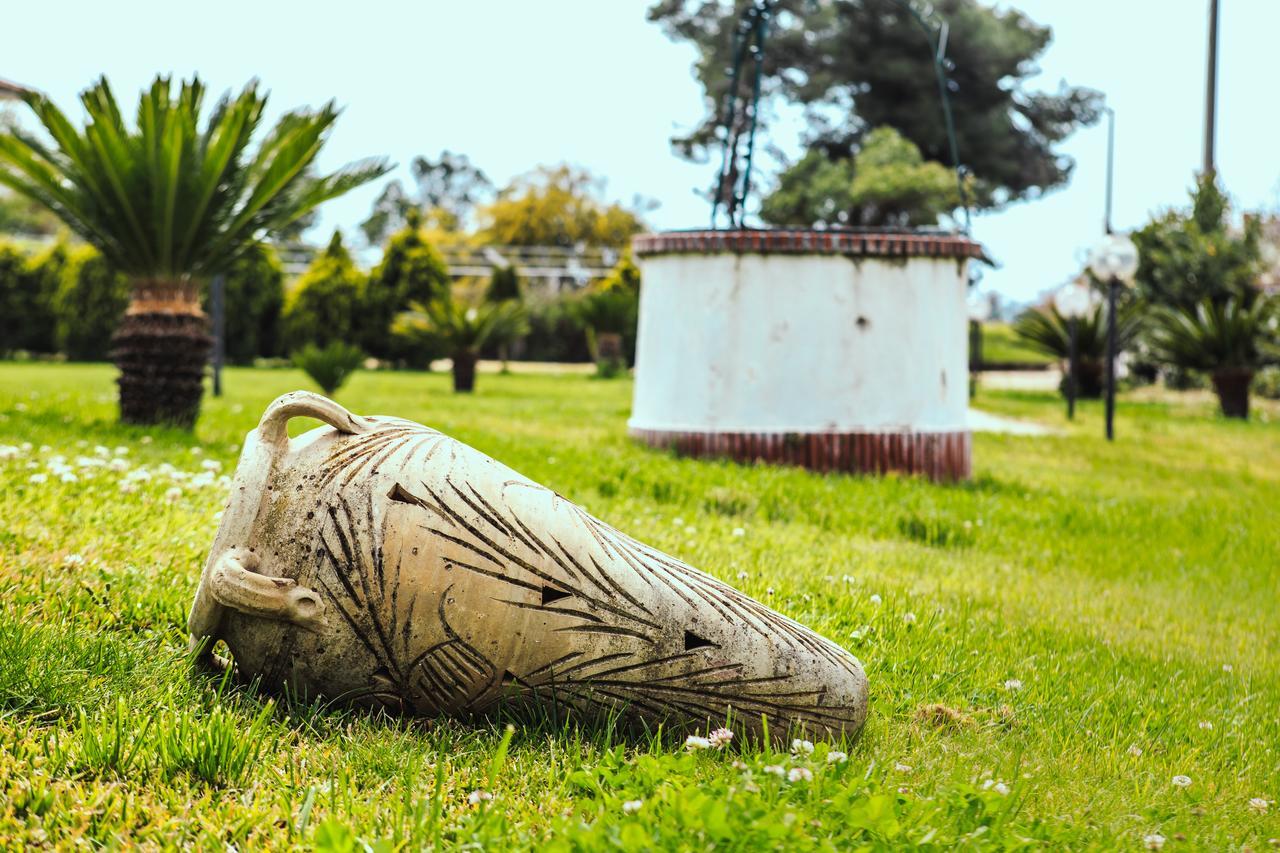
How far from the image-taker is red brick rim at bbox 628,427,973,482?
8242 millimetres

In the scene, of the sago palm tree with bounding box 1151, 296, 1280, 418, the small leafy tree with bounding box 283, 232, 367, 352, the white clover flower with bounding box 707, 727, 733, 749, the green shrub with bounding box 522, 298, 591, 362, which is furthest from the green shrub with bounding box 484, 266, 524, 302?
the white clover flower with bounding box 707, 727, 733, 749

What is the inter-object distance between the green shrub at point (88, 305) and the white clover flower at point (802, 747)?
76.3ft

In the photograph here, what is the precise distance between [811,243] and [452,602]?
18.6 ft

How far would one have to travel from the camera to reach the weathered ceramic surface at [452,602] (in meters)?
2.87

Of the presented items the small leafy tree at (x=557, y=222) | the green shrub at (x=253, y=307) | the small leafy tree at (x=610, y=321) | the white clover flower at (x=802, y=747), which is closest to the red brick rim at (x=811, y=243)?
the white clover flower at (x=802, y=747)

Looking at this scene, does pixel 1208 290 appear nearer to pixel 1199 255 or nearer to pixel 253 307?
pixel 1199 255

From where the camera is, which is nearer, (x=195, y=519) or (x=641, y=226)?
(x=195, y=519)

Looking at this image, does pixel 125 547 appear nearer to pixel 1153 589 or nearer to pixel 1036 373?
pixel 1153 589

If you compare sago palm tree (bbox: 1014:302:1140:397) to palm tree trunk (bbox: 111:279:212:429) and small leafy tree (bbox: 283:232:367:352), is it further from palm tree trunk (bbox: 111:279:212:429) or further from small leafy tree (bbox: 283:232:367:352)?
palm tree trunk (bbox: 111:279:212:429)

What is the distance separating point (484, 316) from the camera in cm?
1758

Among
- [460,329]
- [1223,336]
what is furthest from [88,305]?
[1223,336]

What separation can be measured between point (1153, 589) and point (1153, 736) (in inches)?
103

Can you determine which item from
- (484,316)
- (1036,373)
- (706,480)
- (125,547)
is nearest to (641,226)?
(1036,373)

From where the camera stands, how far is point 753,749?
2975 mm
